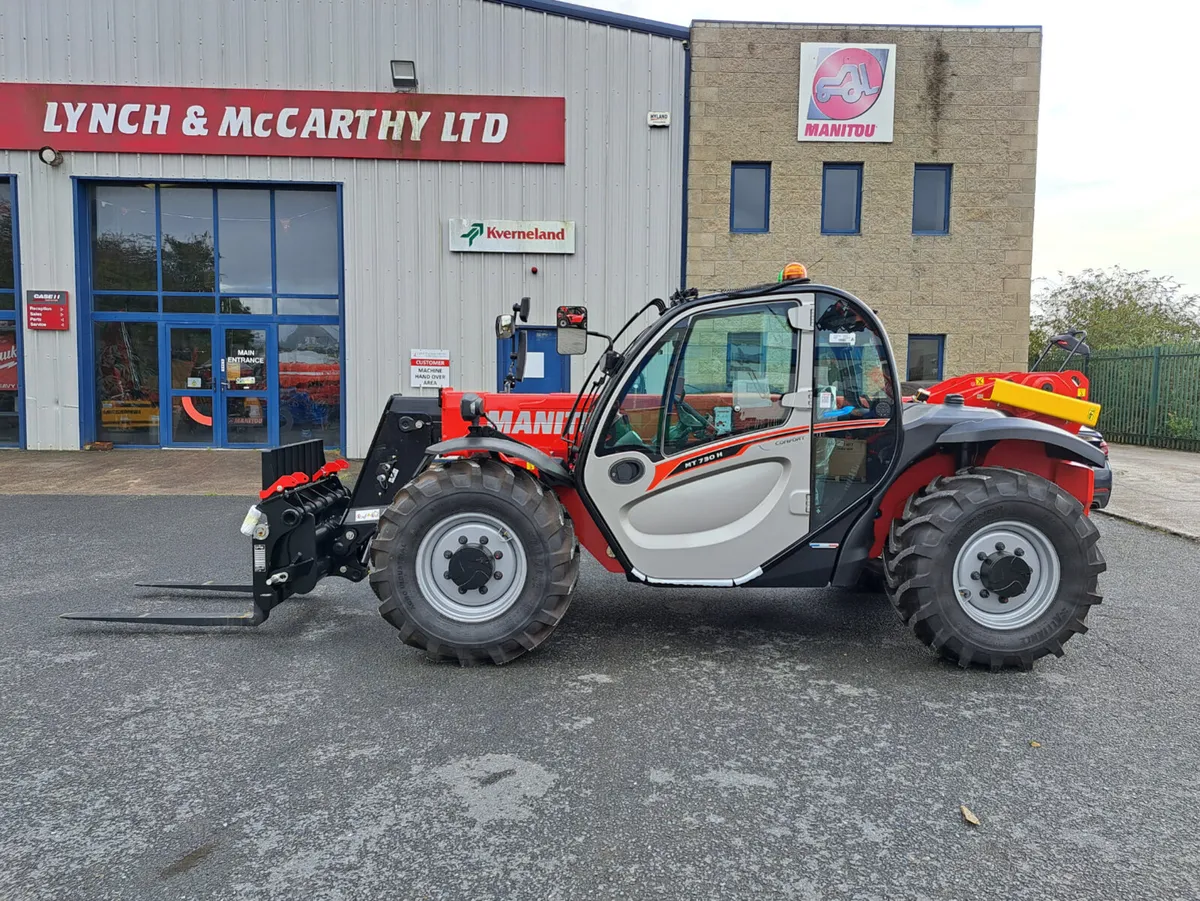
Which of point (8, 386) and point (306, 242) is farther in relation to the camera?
point (306, 242)

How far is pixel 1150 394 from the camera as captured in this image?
1736cm

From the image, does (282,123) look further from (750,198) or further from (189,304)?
(750,198)

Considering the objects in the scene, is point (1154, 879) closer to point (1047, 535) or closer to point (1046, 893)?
point (1046, 893)

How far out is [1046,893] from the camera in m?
Result: 2.36

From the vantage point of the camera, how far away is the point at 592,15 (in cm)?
1321

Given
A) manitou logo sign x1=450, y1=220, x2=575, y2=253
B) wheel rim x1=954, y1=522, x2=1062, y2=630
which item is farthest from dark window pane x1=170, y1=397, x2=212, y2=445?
wheel rim x1=954, y1=522, x2=1062, y2=630

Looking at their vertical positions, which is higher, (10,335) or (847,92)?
(847,92)

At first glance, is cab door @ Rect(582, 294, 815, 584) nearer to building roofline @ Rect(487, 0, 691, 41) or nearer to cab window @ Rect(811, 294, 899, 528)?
cab window @ Rect(811, 294, 899, 528)

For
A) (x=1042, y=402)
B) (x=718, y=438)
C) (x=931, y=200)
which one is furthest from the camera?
(x=931, y=200)

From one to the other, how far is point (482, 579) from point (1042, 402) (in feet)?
11.6

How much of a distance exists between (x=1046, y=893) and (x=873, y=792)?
2.17 feet

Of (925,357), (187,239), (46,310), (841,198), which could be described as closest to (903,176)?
(841,198)

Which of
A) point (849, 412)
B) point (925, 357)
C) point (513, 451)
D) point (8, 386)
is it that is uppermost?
point (925, 357)

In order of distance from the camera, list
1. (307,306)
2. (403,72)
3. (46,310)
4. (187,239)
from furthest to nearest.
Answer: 1. (307,306)
2. (187,239)
3. (46,310)
4. (403,72)
